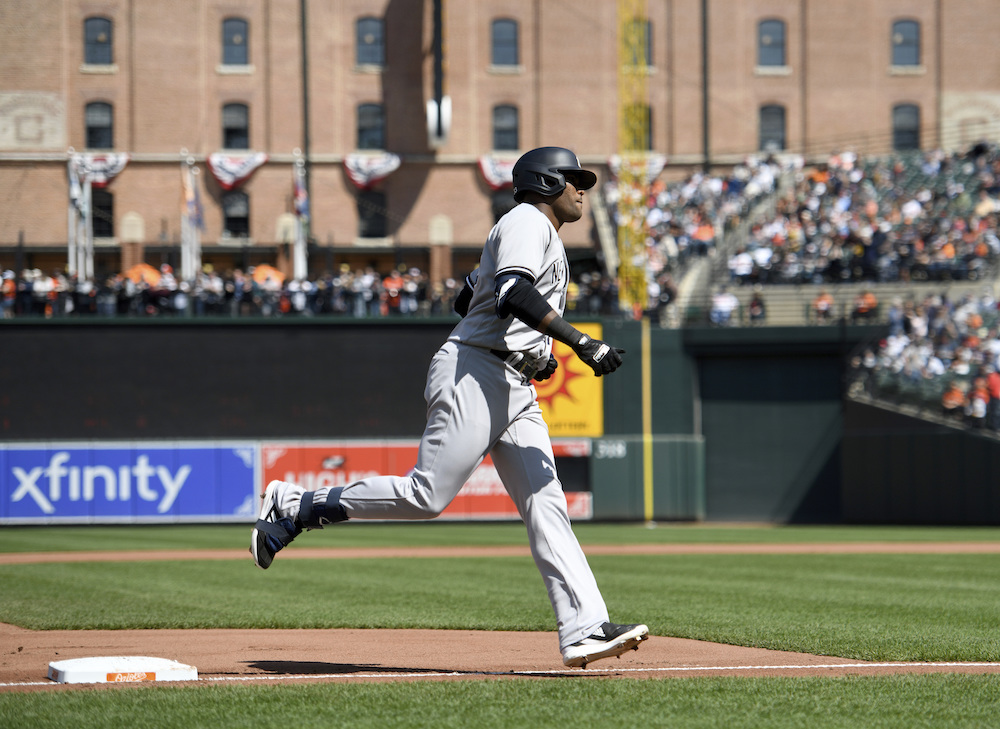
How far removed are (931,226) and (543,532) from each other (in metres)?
27.0

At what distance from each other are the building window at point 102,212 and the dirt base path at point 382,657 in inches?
1385

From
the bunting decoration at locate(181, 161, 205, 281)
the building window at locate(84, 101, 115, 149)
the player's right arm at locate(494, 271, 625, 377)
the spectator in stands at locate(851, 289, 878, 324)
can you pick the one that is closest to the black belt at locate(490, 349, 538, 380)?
the player's right arm at locate(494, 271, 625, 377)

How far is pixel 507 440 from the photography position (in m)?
5.54

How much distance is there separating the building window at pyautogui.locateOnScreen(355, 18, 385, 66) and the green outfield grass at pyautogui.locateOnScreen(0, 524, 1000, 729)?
25820 millimetres

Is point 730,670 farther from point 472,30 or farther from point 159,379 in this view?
point 472,30

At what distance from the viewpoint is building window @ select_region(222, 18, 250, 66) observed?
41.2m

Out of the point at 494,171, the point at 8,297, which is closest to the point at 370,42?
the point at 494,171

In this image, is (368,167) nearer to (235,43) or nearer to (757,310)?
(235,43)

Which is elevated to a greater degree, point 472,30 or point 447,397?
point 472,30

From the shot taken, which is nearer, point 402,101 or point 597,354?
point 597,354

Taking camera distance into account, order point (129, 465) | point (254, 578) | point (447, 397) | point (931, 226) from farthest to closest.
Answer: point (931, 226) → point (129, 465) → point (254, 578) → point (447, 397)

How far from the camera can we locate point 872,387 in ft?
90.2

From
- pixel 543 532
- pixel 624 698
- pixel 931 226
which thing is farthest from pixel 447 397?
pixel 931 226

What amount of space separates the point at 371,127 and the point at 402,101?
138 cm
